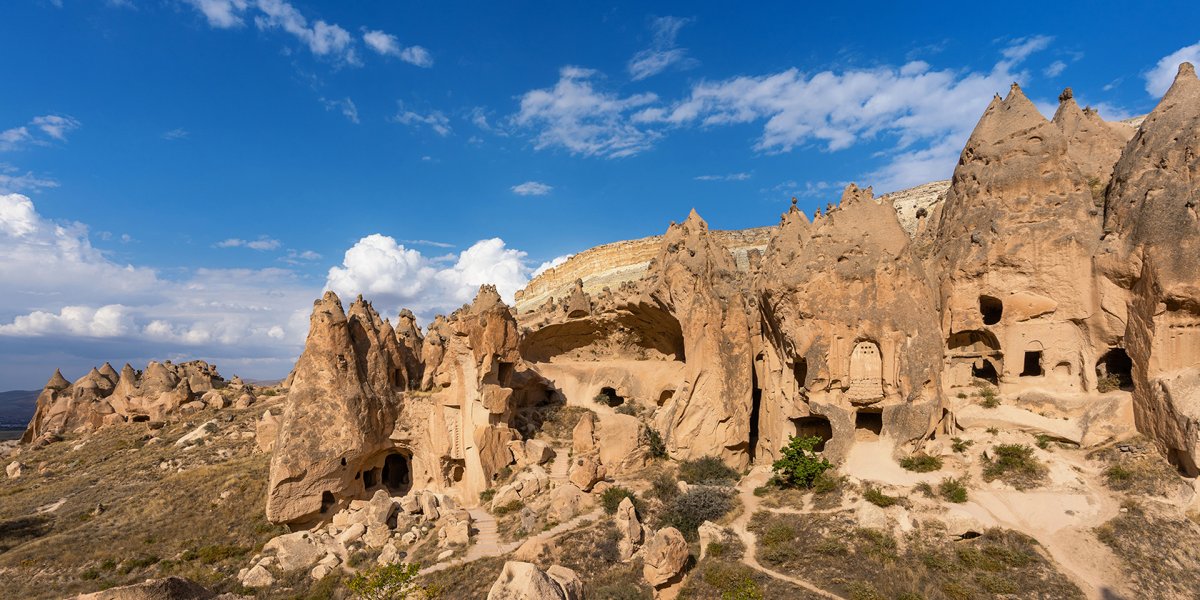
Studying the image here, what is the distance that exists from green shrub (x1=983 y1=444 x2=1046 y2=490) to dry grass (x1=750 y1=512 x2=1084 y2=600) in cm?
265

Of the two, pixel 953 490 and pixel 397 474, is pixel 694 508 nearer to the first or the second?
pixel 953 490

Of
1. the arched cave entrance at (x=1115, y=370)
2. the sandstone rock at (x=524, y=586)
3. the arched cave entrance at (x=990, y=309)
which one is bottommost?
the sandstone rock at (x=524, y=586)

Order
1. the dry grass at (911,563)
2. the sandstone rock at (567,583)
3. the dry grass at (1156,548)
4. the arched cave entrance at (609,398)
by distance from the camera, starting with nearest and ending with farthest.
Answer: the sandstone rock at (567,583), the dry grass at (1156,548), the dry grass at (911,563), the arched cave entrance at (609,398)

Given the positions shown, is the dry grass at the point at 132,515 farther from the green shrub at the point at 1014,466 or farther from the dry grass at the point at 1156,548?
the dry grass at the point at 1156,548

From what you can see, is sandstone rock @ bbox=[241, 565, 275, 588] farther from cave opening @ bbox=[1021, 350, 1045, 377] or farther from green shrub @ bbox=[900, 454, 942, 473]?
cave opening @ bbox=[1021, 350, 1045, 377]

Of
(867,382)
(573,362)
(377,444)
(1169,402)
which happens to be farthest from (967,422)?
(377,444)

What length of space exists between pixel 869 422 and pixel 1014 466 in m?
4.70

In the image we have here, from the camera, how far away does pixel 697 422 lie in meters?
23.5

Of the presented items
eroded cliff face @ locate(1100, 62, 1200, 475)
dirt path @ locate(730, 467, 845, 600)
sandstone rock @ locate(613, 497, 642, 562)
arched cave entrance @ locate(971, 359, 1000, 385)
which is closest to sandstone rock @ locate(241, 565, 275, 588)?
sandstone rock @ locate(613, 497, 642, 562)

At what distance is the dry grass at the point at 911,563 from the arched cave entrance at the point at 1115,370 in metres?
7.73

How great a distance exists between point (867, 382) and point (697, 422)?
21.3 ft

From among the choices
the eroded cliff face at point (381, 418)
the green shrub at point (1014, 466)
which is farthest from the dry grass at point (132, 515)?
the green shrub at point (1014, 466)

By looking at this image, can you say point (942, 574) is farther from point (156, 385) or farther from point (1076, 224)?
point (156, 385)

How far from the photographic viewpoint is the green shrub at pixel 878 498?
682 inches
